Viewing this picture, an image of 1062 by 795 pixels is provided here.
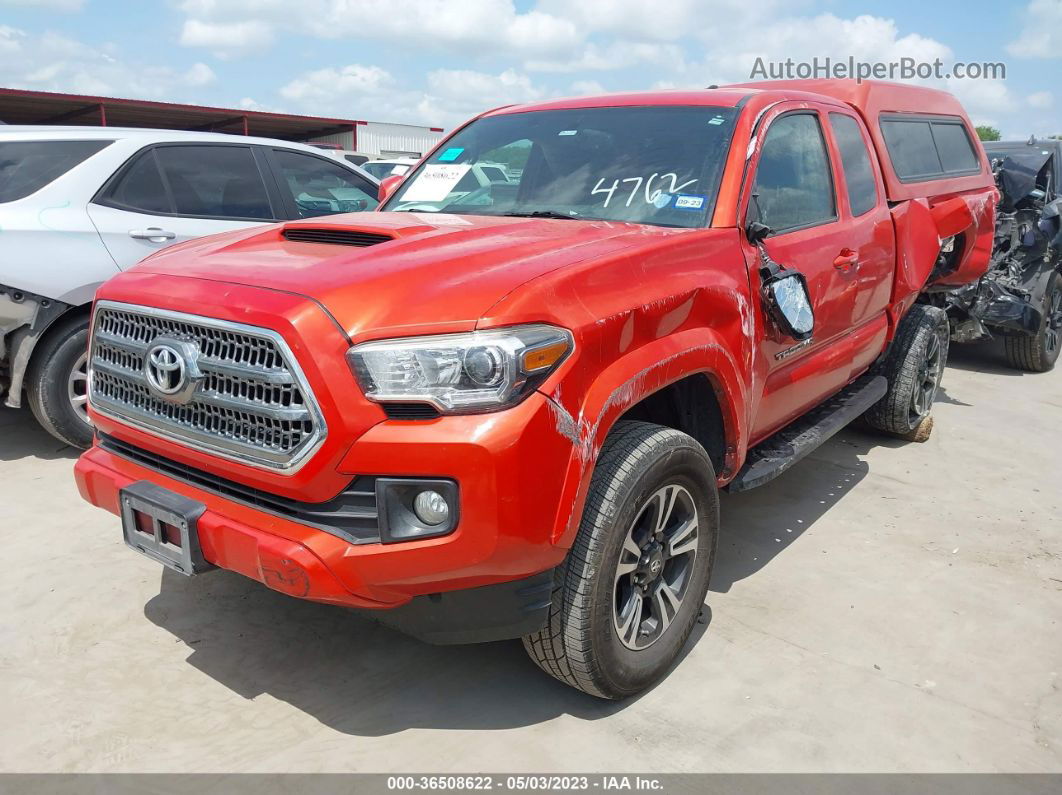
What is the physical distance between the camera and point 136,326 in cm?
268

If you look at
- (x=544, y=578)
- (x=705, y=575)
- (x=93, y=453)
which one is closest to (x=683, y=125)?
(x=705, y=575)

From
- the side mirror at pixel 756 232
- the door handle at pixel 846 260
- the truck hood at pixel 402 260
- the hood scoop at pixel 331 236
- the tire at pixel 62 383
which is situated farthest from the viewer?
the tire at pixel 62 383

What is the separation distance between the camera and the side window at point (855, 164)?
4.24 meters

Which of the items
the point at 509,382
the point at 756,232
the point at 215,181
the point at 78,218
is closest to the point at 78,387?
the point at 78,218

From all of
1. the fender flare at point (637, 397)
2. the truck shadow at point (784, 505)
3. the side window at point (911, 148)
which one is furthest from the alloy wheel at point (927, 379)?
the fender flare at point (637, 397)

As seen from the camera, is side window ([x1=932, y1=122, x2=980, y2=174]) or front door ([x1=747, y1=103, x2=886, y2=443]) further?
side window ([x1=932, y1=122, x2=980, y2=174])

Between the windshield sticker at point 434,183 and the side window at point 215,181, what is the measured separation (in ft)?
6.68

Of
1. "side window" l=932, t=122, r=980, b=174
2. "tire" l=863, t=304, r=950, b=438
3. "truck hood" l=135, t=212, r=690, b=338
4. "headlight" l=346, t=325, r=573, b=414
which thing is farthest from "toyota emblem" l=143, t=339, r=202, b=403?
"side window" l=932, t=122, r=980, b=174

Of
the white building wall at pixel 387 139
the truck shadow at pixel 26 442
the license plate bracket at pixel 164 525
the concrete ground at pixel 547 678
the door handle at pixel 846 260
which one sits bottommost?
the concrete ground at pixel 547 678

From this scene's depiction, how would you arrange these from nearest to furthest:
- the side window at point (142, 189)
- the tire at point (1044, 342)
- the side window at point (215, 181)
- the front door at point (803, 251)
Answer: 1. the front door at point (803, 251)
2. the side window at point (142, 189)
3. the side window at point (215, 181)
4. the tire at point (1044, 342)

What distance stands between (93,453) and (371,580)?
49.8 inches

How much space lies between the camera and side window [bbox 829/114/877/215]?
13.9 feet

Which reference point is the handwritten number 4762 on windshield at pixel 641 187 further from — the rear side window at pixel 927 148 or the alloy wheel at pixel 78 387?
the alloy wheel at pixel 78 387

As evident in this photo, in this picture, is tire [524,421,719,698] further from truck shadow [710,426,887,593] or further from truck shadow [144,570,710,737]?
truck shadow [710,426,887,593]
